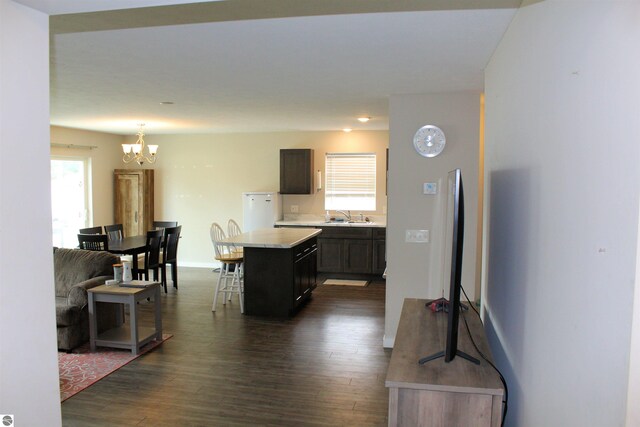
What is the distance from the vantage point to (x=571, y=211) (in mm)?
1257

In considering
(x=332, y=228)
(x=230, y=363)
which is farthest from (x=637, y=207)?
(x=332, y=228)

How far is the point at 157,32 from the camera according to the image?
8.75 ft

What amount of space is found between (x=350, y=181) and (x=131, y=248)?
12.9 feet

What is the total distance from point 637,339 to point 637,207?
0.80 ft

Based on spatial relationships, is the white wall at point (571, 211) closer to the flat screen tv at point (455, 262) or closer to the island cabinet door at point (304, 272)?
the flat screen tv at point (455, 262)

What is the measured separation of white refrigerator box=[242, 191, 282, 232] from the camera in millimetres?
8320

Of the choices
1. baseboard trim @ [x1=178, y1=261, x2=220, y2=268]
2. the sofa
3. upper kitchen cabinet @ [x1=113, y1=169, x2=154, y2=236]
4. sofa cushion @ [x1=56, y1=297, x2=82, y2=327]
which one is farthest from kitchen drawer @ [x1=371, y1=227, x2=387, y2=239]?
sofa cushion @ [x1=56, y1=297, x2=82, y2=327]

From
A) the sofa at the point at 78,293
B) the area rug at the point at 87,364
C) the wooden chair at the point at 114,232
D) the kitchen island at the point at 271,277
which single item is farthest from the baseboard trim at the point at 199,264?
the area rug at the point at 87,364

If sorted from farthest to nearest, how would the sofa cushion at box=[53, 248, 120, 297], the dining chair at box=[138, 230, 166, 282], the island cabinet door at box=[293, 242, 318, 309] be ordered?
the dining chair at box=[138, 230, 166, 282], the island cabinet door at box=[293, 242, 318, 309], the sofa cushion at box=[53, 248, 120, 297]

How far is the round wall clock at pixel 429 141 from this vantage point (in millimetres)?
4449

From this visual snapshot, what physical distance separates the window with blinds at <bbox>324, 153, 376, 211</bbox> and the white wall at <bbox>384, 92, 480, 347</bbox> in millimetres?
3843

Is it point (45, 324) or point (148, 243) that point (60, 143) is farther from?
point (45, 324)

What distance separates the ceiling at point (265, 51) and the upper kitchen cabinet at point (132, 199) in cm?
353

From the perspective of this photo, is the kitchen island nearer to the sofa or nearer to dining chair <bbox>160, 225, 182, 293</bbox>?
the sofa
